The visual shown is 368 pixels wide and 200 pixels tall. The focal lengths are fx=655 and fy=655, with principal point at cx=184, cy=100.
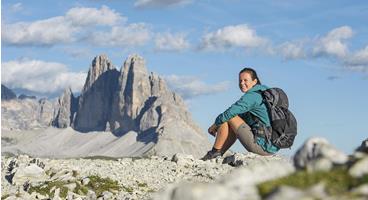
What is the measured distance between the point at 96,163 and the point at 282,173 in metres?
24.2

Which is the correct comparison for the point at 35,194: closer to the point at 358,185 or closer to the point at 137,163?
the point at 137,163

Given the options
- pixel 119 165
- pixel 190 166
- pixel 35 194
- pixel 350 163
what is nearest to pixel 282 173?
pixel 350 163

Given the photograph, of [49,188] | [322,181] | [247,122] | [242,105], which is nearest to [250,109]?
[242,105]

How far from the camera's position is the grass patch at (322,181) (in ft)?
24.4

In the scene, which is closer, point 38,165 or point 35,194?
point 35,194

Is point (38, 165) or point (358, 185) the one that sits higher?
point (358, 185)

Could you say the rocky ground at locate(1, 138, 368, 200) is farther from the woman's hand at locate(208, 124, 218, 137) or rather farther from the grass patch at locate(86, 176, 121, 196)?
the woman's hand at locate(208, 124, 218, 137)

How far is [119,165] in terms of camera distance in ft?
101

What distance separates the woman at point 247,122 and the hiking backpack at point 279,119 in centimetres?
19

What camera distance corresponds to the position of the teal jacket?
20.0 m

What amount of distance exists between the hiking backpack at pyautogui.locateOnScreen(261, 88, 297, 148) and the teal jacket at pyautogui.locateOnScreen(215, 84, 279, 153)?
176mm

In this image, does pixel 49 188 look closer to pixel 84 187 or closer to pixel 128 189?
pixel 84 187

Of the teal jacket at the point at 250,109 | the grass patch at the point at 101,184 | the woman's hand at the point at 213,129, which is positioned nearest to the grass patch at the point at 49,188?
the grass patch at the point at 101,184

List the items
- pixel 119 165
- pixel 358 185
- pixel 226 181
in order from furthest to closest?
1. pixel 119 165
2. pixel 226 181
3. pixel 358 185
